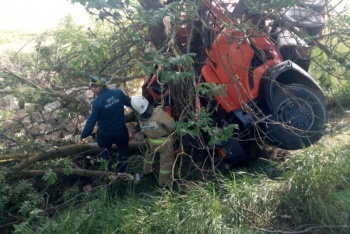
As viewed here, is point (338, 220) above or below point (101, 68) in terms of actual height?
below

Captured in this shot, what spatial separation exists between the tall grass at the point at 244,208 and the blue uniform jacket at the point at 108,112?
4.21 feet

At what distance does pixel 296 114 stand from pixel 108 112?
2295 millimetres

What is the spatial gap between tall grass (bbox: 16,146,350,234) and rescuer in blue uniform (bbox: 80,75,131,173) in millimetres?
1262

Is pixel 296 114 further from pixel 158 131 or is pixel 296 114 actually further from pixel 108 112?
pixel 108 112

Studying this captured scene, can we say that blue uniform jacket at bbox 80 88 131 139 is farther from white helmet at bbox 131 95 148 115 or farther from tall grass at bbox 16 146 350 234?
tall grass at bbox 16 146 350 234

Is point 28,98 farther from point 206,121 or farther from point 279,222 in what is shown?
point 279,222

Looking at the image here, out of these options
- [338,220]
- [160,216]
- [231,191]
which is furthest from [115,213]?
[338,220]

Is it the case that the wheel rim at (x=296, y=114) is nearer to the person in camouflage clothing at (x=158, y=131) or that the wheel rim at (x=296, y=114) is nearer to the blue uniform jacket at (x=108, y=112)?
the person in camouflage clothing at (x=158, y=131)

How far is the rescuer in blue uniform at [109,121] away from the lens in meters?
5.75

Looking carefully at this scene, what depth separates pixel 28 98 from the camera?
5785 millimetres

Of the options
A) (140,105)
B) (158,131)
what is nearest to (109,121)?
(140,105)

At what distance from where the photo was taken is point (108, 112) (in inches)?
230

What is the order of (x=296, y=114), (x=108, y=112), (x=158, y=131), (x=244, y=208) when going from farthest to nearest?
(x=108, y=112)
(x=158, y=131)
(x=296, y=114)
(x=244, y=208)

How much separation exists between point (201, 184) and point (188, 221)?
0.71 m
